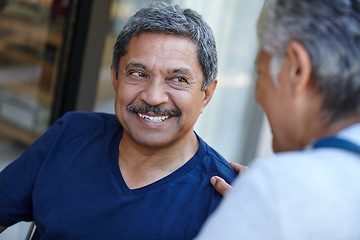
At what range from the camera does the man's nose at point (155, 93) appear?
1.53 m

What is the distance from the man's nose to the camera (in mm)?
1534

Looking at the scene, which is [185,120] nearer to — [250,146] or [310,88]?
[310,88]

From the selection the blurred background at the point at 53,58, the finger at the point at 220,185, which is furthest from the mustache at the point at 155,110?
the blurred background at the point at 53,58

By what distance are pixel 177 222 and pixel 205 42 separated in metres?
0.66

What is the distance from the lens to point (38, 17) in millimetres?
3160

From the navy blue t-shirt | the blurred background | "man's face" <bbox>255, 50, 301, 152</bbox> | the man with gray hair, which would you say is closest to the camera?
the man with gray hair

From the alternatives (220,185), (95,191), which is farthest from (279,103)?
(95,191)

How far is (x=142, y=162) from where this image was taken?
1.65 m

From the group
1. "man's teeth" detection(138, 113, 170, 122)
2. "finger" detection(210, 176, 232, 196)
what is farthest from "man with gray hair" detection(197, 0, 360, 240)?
"man's teeth" detection(138, 113, 170, 122)

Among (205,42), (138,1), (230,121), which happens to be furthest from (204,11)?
(205,42)

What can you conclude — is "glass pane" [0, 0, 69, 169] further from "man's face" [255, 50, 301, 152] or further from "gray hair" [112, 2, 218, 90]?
"man's face" [255, 50, 301, 152]

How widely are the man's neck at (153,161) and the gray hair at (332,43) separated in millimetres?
817

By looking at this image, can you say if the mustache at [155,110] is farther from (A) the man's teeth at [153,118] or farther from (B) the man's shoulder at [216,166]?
(B) the man's shoulder at [216,166]

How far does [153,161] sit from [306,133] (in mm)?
813
